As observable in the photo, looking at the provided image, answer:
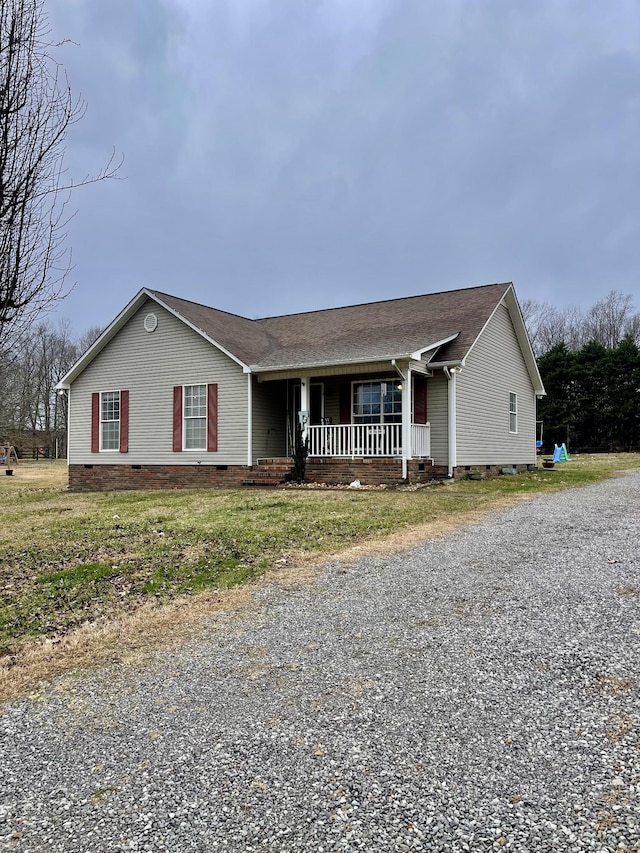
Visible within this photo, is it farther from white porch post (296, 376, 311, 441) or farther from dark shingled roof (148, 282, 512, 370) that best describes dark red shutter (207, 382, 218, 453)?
white porch post (296, 376, 311, 441)

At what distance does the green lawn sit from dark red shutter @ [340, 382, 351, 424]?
3090mm

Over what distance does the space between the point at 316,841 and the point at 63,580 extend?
4.51 metres

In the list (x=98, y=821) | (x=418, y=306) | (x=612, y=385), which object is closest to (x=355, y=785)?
(x=98, y=821)

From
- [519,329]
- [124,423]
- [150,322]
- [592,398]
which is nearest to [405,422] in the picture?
[519,329]

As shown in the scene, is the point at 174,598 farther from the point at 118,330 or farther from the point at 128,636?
the point at 118,330

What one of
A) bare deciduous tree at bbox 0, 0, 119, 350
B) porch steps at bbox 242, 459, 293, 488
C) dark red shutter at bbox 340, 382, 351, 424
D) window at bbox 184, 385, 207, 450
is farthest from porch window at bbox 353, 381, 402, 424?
bare deciduous tree at bbox 0, 0, 119, 350

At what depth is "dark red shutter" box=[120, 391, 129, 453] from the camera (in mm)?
17078

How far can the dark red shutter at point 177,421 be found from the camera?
16219mm

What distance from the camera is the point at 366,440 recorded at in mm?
14273

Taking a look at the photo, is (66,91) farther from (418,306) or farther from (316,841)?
(418,306)

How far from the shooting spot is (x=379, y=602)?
4660 mm

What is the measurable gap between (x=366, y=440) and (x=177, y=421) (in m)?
5.52

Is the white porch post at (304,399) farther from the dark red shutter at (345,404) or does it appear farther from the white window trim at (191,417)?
the white window trim at (191,417)

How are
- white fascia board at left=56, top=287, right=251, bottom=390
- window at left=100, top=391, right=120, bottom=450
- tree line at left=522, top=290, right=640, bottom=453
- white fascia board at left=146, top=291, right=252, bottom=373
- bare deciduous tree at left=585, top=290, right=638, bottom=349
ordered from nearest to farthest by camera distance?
white fascia board at left=146, top=291, right=252, bottom=373 → white fascia board at left=56, top=287, right=251, bottom=390 → window at left=100, top=391, right=120, bottom=450 → tree line at left=522, top=290, right=640, bottom=453 → bare deciduous tree at left=585, top=290, right=638, bottom=349
